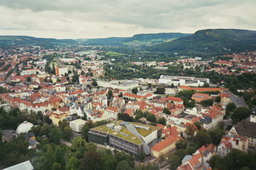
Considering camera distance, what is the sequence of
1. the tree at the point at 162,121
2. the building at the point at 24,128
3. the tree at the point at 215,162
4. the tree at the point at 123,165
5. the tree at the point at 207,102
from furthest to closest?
the tree at the point at 207,102 < the tree at the point at 162,121 < the building at the point at 24,128 < the tree at the point at 123,165 < the tree at the point at 215,162

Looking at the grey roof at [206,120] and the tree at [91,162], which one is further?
the grey roof at [206,120]

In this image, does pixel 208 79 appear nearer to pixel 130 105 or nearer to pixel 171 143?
pixel 130 105

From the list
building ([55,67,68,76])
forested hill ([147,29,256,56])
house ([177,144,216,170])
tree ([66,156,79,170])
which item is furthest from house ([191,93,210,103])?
forested hill ([147,29,256,56])

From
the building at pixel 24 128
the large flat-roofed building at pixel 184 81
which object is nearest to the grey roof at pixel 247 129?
the building at pixel 24 128

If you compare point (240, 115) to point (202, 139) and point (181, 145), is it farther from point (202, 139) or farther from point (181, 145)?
point (181, 145)

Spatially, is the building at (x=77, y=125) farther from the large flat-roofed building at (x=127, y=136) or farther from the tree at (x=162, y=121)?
the tree at (x=162, y=121)

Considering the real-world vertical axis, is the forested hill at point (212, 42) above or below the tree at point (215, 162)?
above

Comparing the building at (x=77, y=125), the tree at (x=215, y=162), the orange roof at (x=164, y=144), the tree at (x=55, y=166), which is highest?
the tree at (x=215, y=162)

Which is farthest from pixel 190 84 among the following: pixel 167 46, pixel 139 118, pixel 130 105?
pixel 167 46

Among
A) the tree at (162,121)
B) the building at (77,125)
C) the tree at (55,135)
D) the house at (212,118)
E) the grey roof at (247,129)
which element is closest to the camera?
the grey roof at (247,129)
